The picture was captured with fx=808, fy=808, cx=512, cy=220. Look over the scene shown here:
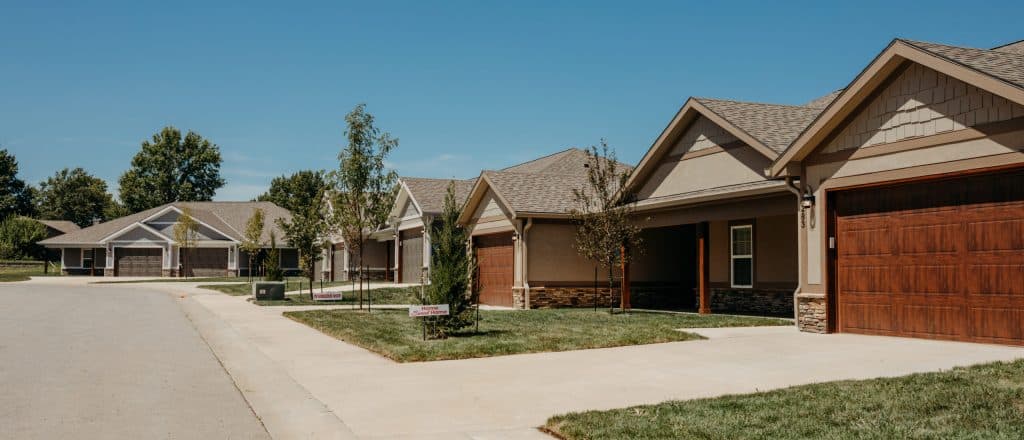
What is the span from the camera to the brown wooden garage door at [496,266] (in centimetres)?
2662

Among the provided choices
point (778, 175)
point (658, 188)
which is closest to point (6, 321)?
point (658, 188)

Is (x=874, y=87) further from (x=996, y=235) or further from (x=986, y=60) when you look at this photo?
(x=996, y=235)

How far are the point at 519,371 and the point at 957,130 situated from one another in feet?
26.9

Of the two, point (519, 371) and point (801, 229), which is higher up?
point (801, 229)

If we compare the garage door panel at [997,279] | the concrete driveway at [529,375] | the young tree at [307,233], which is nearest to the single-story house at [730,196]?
the concrete driveway at [529,375]

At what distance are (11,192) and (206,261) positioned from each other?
158ft

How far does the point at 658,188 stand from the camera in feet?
73.8

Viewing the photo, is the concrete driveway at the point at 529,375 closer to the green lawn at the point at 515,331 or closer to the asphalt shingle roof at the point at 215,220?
the green lawn at the point at 515,331

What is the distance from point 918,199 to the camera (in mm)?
13906

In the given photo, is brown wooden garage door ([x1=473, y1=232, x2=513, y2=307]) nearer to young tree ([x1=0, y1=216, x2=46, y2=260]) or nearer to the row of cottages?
the row of cottages

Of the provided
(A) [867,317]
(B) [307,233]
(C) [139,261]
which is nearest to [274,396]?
(A) [867,317]

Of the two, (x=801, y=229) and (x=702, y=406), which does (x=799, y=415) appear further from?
(x=801, y=229)

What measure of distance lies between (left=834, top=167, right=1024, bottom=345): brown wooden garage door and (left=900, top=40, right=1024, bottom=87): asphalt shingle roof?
155 centimetres

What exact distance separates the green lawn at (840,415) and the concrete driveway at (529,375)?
0.67 m
